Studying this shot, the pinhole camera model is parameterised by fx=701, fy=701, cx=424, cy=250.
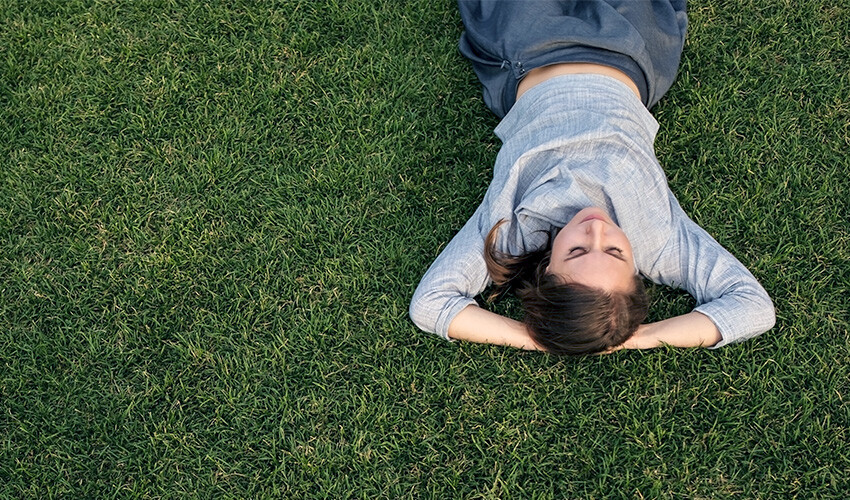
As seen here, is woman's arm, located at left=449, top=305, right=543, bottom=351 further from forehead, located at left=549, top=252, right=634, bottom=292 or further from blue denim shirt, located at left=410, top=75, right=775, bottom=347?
forehead, located at left=549, top=252, right=634, bottom=292

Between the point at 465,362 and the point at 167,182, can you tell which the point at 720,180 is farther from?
the point at 167,182

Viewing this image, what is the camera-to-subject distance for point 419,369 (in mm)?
2979

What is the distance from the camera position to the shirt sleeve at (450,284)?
9.43ft

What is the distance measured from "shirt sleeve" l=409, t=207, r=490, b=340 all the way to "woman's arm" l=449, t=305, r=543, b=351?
0.11 ft

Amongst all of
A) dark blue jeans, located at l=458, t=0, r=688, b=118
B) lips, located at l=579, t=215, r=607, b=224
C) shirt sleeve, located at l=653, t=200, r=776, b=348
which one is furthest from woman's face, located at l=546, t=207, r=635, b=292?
dark blue jeans, located at l=458, t=0, r=688, b=118

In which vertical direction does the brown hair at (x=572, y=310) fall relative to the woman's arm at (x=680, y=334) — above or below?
above

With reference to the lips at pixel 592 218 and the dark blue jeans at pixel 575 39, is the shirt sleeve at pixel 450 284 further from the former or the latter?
the dark blue jeans at pixel 575 39

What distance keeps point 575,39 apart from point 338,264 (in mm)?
1478

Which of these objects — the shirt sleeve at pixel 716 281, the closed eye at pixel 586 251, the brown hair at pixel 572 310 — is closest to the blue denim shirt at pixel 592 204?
the shirt sleeve at pixel 716 281

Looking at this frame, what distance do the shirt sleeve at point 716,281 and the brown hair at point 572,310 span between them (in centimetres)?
21

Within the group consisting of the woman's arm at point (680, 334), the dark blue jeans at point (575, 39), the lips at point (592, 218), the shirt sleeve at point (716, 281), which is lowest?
the woman's arm at point (680, 334)

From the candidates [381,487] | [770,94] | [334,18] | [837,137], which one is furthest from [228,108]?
[837,137]

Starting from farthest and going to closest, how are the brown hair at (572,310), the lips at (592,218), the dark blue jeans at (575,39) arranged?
1. the dark blue jeans at (575,39)
2. the lips at (592,218)
3. the brown hair at (572,310)

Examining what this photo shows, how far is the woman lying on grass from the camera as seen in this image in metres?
2.72
